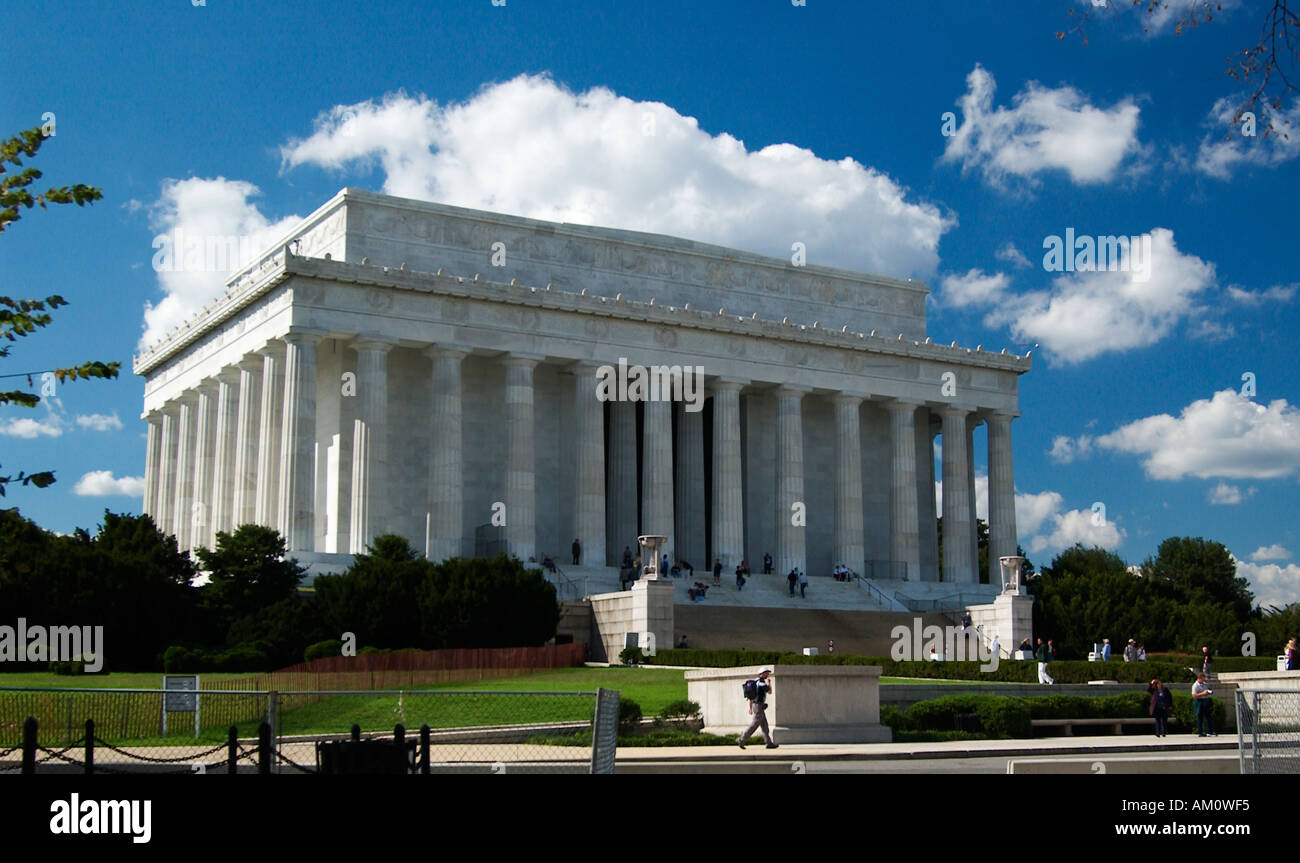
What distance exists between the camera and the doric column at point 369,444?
6694cm

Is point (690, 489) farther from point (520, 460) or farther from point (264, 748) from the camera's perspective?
point (264, 748)

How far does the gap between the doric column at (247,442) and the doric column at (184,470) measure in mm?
7126

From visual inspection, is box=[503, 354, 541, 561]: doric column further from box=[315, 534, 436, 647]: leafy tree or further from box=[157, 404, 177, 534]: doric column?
box=[157, 404, 177, 534]: doric column

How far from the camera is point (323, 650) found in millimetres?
47125

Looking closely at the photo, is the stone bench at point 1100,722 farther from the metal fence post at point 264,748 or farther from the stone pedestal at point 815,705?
the metal fence post at point 264,748

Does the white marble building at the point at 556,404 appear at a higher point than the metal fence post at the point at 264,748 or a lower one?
higher

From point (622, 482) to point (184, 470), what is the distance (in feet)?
77.1

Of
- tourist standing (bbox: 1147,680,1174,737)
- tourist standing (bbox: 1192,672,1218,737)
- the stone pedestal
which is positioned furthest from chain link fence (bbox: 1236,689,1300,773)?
tourist standing (bbox: 1147,680,1174,737)

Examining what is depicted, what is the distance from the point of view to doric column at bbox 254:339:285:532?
217 feet

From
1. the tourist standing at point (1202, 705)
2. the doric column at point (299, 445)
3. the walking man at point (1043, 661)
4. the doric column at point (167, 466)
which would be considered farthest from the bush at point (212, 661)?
the doric column at point (167, 466)

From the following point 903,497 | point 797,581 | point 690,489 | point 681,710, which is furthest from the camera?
point 903,497

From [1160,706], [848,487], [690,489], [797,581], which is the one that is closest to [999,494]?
[848,487]

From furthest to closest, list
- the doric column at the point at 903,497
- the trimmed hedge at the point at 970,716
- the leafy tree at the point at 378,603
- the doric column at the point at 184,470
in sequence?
the doric column at the point at 903,497
the doric column at the point at 184,470
the leafy tree at the point at 378,603
the trimmed hedge at the point at 970,716
